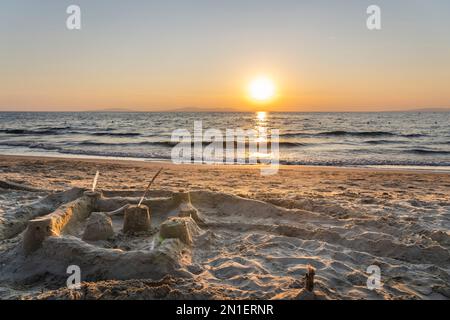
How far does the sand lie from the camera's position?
381cm

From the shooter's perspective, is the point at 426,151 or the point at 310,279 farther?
the point at 426,151

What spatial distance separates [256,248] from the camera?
5.15 meters

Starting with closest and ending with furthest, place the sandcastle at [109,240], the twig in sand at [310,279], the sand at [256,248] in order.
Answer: the twig in sand at [310,279]
the sand at [256,248]
the sandcastle at [109,240]

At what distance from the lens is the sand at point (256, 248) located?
3.81m

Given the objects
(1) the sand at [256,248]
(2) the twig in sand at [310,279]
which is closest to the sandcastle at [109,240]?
(1) the sand at [256,248]

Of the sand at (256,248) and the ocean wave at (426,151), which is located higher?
the ocean wave at (426,151)

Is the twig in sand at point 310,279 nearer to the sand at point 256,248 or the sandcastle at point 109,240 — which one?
the sand at point 256,248

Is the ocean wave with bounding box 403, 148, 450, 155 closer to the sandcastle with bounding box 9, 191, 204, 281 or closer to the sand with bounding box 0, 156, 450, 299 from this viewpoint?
the sand with bounding box 0, 156, 450, 299

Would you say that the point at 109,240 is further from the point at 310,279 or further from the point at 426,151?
the point at 426,151

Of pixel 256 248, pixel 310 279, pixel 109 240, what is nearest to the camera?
pixel 310 279

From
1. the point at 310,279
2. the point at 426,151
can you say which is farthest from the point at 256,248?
the point at 426,151

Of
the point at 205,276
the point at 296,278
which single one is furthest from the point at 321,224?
the point at 205,276

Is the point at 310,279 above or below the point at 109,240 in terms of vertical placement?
above

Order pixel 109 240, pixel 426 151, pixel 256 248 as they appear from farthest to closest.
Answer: pixel 426 151, pixel 109 240, pixel 256 248
